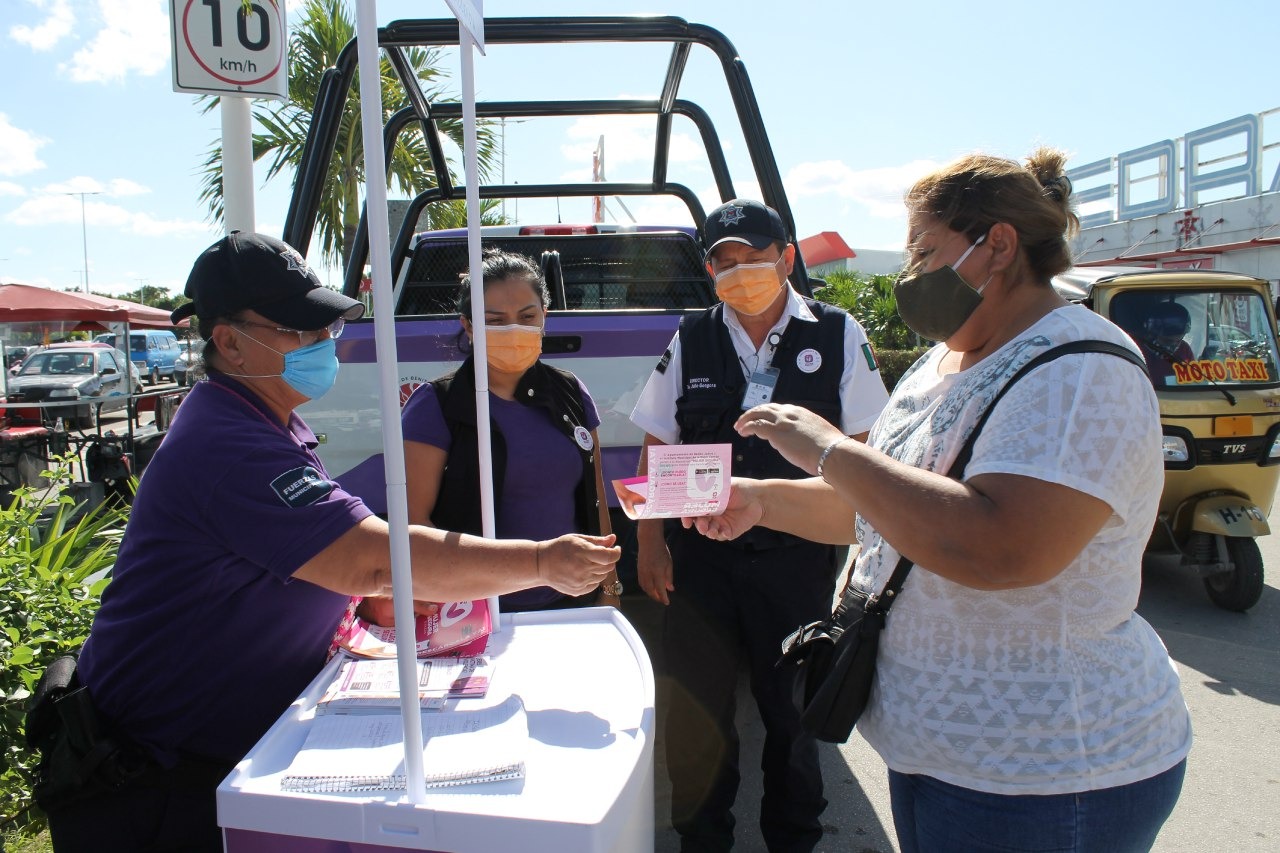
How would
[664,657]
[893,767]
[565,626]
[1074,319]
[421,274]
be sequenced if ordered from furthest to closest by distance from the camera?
[421,274]
[664,657]
[565,626]
[893,767]
[1074,319]

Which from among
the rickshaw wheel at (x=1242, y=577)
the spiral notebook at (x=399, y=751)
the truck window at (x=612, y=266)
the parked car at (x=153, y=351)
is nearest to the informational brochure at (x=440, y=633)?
the spiral notebook at (x=399, y=751)

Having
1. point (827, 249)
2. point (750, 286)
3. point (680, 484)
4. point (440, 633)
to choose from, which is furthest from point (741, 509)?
Answer: point (827, 249)

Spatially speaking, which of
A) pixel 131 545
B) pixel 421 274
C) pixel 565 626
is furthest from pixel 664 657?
pixel 421 274

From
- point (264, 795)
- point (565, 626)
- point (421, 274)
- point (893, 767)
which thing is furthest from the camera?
point (421, 274)

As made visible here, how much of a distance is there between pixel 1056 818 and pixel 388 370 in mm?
1284

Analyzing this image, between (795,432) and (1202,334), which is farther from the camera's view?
(1202,334)

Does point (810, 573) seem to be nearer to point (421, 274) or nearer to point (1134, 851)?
point (1134, 851)

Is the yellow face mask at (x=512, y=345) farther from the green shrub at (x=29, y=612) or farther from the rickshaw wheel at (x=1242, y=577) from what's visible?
the rickshaw wheel at (x=1242, y=577)

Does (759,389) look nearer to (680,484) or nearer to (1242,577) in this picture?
(680,484)

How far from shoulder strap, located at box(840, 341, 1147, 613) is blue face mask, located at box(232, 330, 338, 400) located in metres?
1.16

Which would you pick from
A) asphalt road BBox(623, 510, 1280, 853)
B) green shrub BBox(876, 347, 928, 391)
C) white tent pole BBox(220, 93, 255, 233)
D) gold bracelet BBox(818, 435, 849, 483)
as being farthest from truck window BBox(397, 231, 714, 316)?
green shrub BBox(876, 347, 928, 391)

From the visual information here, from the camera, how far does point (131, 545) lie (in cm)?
161

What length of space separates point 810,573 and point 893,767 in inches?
44.2

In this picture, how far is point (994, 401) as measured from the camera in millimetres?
1374
